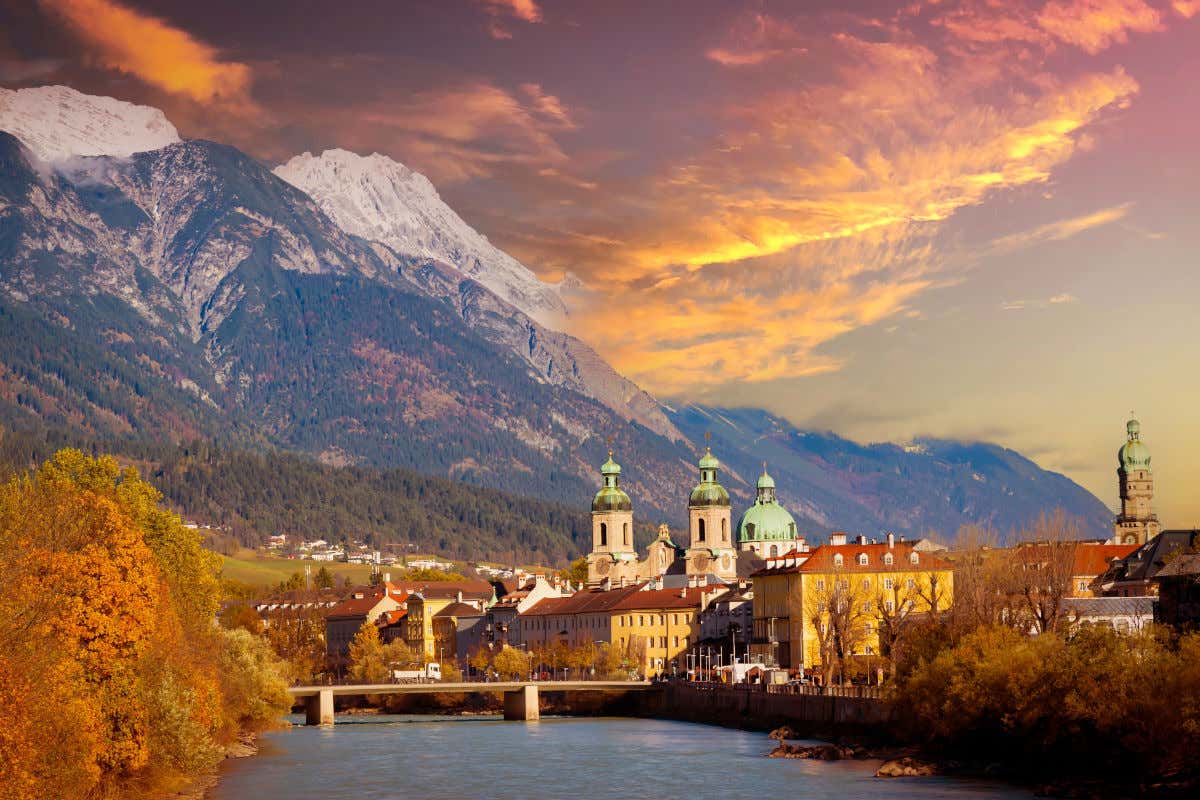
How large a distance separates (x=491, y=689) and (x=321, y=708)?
14176mm

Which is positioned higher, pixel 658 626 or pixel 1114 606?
pixel 658 626

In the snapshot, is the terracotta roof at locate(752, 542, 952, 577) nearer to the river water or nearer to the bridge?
the bridge

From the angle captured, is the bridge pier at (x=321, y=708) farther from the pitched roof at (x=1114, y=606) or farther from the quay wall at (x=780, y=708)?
the pitched roof at (x=1114, y=606)

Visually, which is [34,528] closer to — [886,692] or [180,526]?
[180,526]

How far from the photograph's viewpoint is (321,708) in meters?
152

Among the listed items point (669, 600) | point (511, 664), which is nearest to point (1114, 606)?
point (669, 600)

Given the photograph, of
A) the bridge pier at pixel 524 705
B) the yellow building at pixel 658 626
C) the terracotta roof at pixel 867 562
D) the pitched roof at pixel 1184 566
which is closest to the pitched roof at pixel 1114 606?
the pitched roof at pixel 1184 566

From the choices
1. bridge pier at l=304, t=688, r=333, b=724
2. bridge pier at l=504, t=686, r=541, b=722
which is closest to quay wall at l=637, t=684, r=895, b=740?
bridge pier at l=504, t=686, r=541, b=722

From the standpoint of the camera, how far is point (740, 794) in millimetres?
83688

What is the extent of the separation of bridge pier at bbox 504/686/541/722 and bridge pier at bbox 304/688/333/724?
48.4 feet

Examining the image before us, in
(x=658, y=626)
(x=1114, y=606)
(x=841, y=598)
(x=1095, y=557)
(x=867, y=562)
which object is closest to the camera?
(x=1114, y=606)

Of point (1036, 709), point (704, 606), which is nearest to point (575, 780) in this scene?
point (1036, 709)

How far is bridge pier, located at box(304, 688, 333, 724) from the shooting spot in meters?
151

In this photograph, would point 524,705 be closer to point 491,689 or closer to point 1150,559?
point 491,689
